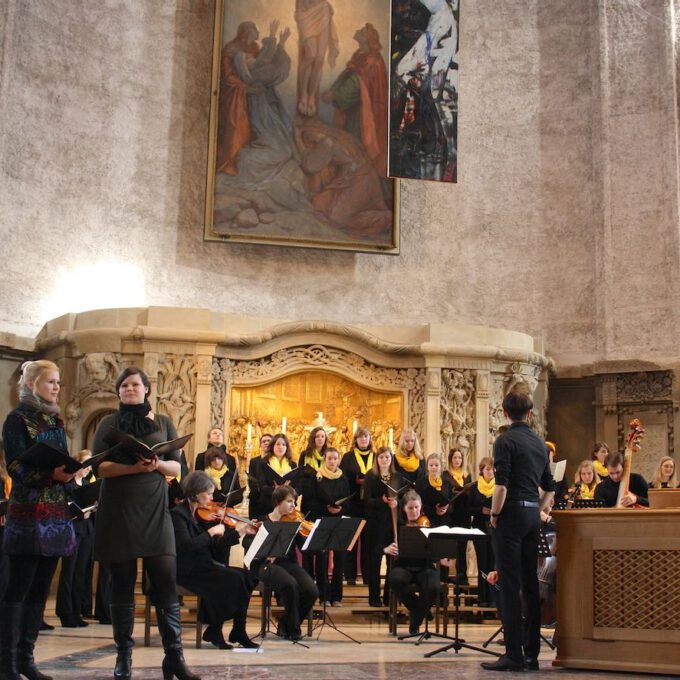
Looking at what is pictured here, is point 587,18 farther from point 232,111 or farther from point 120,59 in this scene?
point 120,59

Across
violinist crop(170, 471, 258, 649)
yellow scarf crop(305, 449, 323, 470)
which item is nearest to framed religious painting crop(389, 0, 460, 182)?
yellow scarf crop(305, 449, 323, 470)

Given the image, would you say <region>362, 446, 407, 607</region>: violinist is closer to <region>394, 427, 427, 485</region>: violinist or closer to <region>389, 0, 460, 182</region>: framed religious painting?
<region>394, 427, 427, 485</region>: violinist

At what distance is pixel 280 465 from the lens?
35.7ft

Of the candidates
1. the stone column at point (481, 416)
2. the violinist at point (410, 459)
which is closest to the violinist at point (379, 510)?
the violinist at point (410, 459)

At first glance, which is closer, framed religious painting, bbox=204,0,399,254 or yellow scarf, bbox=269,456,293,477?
yellow scarf, bbox=269,456,293,477

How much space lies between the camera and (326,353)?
14.1 meters

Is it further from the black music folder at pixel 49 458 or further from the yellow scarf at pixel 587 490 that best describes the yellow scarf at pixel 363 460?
the black music folder at pixel 49 458

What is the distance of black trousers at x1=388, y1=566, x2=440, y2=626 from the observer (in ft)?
28.7

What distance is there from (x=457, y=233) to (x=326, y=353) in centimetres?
443

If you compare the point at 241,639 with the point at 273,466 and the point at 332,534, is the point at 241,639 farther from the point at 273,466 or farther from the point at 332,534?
the point at 273,466

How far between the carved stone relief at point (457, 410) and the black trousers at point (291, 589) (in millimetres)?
5943

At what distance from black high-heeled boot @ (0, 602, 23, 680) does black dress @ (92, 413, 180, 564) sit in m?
0.49

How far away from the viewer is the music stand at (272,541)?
7754 millimetres

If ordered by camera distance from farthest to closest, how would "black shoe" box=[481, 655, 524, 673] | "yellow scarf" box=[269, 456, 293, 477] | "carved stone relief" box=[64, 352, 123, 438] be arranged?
"carved stone relief" box=[64, 352, 123, 438] < "yellow scarf" box=[269, 456, 293, 477] < "black shoe" box=[481, 655, 524, 673]
